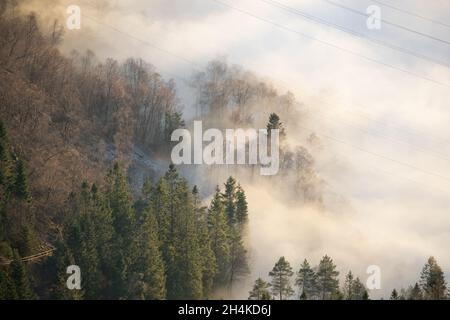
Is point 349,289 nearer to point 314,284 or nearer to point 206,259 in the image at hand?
point 314,284

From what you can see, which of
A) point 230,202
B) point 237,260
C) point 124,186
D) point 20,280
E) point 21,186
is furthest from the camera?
point 230,202

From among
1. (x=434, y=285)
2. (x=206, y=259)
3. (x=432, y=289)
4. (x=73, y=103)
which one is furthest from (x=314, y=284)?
(x=73, y=103)

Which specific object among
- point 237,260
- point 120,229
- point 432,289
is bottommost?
point 432,289

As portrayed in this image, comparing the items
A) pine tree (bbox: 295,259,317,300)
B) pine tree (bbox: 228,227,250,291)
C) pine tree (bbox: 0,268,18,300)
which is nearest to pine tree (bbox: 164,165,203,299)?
pine tree (bbox: 228,227,250,291)

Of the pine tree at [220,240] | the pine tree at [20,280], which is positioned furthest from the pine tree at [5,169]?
the pine tree at [220,240]

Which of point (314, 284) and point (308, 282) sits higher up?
point (308, 282)

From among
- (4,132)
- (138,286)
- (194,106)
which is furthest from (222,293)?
(194,106)
